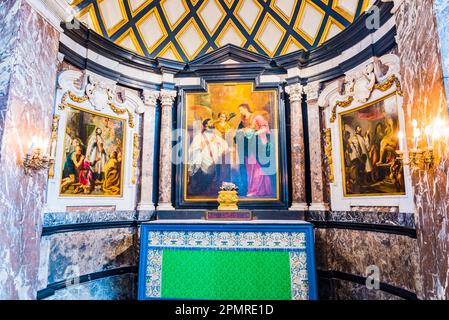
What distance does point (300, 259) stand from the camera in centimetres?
550

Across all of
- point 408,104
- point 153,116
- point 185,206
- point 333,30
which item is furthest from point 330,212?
point 153,116

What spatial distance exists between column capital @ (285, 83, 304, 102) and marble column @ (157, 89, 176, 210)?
9.39ft

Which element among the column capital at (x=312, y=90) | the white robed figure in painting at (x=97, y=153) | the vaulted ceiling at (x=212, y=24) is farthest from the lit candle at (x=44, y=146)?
the column capital at (x=312, y=90)

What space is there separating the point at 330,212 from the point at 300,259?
143 cm

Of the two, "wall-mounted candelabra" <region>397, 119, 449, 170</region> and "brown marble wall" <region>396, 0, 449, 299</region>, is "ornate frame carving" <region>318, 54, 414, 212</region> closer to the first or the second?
"brown marble wall" <region>396, 0, 449, 299</region>

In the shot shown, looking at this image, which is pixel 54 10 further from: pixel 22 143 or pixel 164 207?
pixel 164 207

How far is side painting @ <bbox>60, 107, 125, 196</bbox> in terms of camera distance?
5840 mm

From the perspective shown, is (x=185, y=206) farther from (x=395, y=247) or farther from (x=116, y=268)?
(x=395, y=247)

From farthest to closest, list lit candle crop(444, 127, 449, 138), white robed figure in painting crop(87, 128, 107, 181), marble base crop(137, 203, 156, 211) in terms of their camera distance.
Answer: marble base crop(137, 203, 156, 211), white robed figure in painting crop(87, 128, 107, 181), lit candle crop(444, 127, 449, 138)

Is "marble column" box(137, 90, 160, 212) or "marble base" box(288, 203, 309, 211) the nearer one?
"marble base" box(288, 203, 309, 211)

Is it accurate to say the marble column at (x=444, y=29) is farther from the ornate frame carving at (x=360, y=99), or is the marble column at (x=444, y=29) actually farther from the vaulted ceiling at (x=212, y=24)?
the vaulted ceiling at (x=212, y=24)

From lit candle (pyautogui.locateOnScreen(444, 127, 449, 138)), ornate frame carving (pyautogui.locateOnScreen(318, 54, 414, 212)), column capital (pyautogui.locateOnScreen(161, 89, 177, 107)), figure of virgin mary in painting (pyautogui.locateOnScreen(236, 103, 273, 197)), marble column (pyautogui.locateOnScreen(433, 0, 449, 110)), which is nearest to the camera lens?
lit candle (pyautogui.locateOnScreen(444, 127, 449, 138))

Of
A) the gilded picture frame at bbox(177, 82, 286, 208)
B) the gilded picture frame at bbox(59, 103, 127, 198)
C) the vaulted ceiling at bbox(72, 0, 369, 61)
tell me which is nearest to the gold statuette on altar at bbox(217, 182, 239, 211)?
the gilded picture frame at bbox(177, 82, 286, 208)

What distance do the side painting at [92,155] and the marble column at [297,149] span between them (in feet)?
13.0
